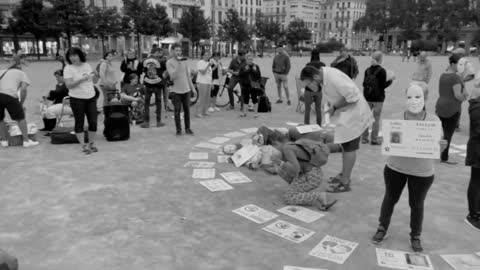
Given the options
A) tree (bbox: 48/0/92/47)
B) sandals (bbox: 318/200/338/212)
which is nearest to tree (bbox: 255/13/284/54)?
tree (bbox: 48/0/92/47)

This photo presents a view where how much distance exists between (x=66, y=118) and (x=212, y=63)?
3.96 meters

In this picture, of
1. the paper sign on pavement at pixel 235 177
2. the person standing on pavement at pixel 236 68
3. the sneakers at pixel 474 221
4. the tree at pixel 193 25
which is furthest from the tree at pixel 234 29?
the sneakers at pixel 474 221

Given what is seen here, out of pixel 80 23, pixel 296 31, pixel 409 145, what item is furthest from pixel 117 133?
pixel 296 31

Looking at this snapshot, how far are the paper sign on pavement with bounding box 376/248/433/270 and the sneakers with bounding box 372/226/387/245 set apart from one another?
14 centimetres

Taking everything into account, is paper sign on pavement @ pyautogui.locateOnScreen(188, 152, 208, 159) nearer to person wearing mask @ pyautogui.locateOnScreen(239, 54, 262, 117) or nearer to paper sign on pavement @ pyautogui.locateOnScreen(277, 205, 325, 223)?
paper sign on pavement @ pyautogui.locateOnScreen(277, 205, 325, 223)

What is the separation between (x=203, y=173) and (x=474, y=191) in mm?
3409

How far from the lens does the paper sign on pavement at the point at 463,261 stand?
10.9 ft

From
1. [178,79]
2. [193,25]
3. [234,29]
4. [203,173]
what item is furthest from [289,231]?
[234,29]

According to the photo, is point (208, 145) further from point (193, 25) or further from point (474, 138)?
point (193, 25)

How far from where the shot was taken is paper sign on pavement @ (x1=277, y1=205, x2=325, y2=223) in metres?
4.29

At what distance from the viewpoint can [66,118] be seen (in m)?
9.45

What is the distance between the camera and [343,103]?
4.77 meters

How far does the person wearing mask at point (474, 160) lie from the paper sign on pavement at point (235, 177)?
2680 mm

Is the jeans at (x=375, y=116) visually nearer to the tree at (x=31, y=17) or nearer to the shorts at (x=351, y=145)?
the shorts at (x=351, y=145)
